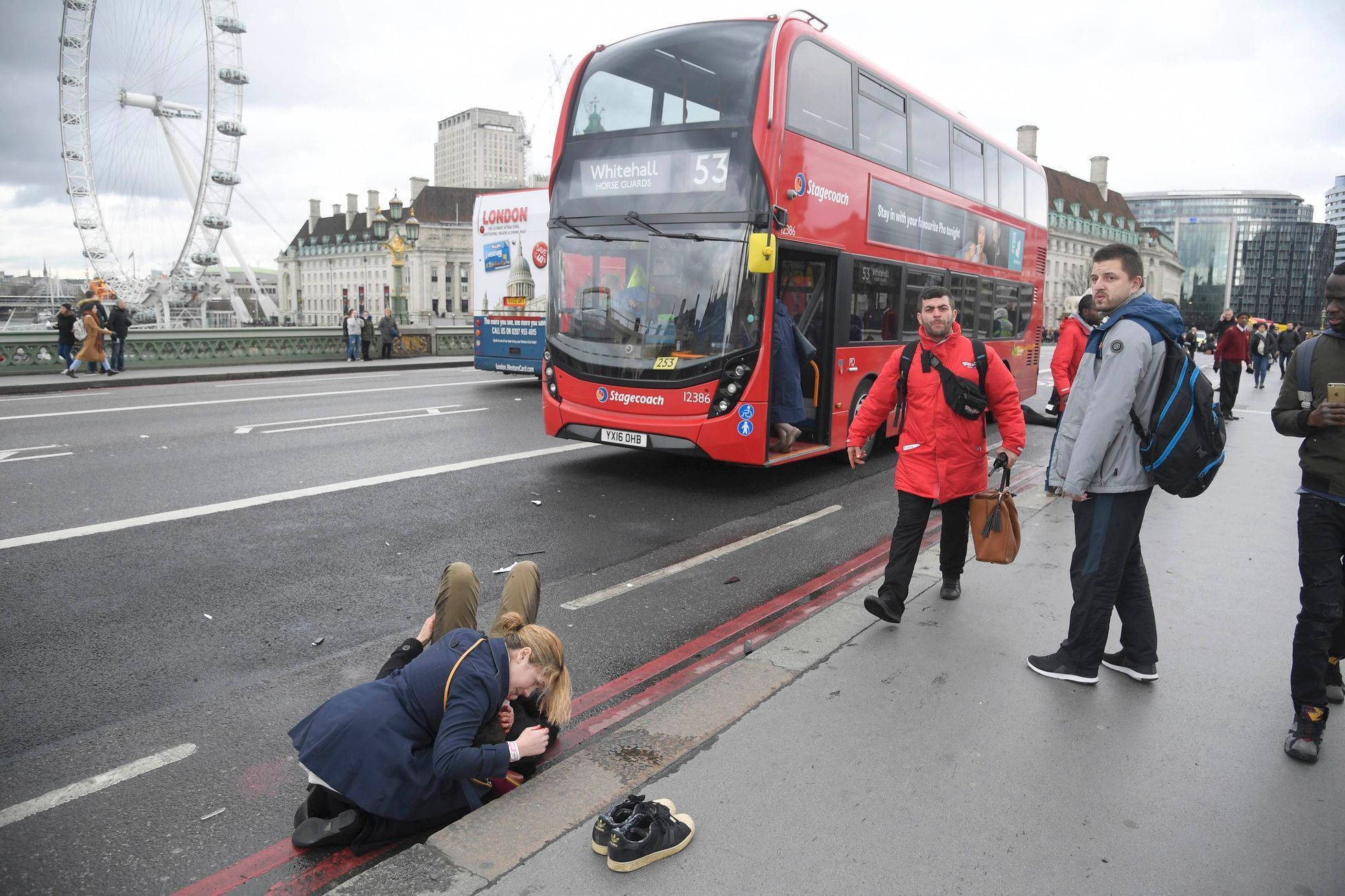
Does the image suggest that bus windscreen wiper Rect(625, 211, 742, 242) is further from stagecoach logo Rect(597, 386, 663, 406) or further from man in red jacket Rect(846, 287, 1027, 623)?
man in red jacket Rect(846, 287, 1027, 623)

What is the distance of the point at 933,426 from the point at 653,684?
2150 millimetres

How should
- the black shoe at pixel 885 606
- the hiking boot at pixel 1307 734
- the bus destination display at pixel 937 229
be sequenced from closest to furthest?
the hiking boot at pixel 1307 734 < the black shoe at pixel 885 606 < the bus destination display at pixel 937 229

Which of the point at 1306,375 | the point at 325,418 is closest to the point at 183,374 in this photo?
the point at 325,418

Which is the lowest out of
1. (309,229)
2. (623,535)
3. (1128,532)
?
(623,535)

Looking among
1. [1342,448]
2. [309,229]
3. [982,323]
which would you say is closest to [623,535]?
[1342,448]

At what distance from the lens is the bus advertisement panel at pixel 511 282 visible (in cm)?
1853

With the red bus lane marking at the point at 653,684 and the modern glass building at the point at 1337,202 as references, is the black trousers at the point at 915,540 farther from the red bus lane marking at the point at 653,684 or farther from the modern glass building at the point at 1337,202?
the modern glass building at the point at 1337,202

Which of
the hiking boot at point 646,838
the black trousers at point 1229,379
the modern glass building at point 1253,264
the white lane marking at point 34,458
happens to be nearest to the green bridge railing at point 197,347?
the white lane marking at point 34,458

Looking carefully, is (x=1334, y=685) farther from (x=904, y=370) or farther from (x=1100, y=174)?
(x=1100, y=174)

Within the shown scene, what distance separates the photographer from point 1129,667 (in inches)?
159

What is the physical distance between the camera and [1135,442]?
372cm

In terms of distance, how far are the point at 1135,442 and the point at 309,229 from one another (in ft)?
563

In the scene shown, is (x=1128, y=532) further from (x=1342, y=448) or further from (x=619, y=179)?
(x=619, y=179)

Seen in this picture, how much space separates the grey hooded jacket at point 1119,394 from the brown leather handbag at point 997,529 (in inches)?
31.1
